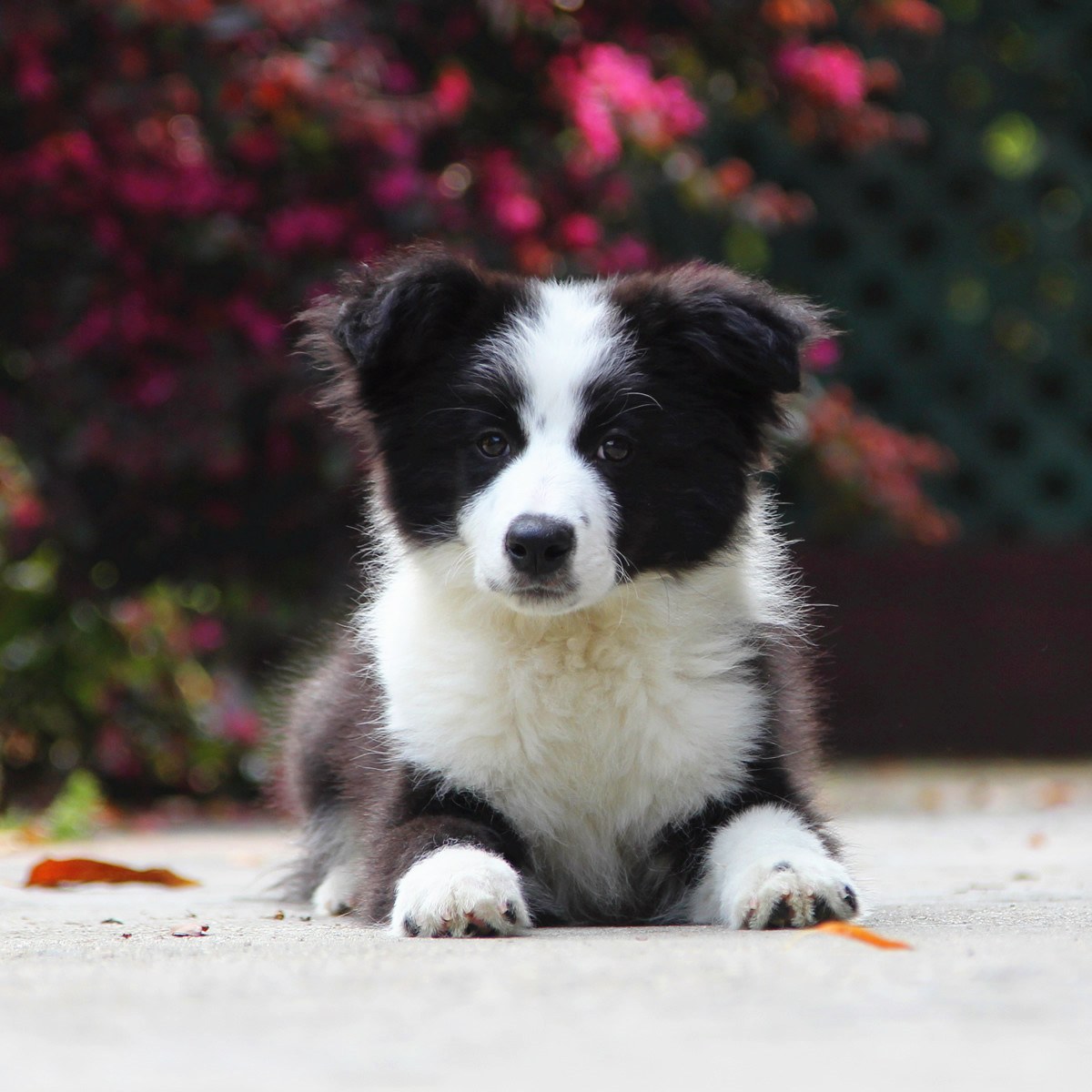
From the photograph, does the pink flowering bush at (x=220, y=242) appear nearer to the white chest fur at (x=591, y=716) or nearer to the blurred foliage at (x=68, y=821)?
the blurred foliage at (x=68, y=821)

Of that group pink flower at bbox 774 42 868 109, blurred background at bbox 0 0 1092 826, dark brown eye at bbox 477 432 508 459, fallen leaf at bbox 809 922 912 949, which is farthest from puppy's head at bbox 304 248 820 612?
pink flower at bbox 774 42 868 109

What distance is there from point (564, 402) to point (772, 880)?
41.0 inches

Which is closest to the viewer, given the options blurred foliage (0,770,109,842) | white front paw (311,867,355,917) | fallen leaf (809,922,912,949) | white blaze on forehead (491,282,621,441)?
fallen leaf (809,922,912,949)

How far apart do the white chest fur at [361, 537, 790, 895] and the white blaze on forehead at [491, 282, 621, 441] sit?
0.38 m

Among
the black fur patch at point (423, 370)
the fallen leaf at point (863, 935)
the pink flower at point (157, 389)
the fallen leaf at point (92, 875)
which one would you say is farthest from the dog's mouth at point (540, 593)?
the pink flower at point (157, 389)

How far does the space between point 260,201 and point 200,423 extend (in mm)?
912

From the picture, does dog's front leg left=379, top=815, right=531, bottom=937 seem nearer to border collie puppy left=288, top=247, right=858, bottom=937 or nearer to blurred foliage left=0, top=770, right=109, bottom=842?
border collie puppy left=288, top=247, right=858, bottom=937

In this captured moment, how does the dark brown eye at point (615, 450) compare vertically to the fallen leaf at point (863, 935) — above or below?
above

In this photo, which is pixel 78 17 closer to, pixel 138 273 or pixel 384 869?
pixel 138 273

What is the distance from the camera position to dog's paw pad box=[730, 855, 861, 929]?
3.07 metres

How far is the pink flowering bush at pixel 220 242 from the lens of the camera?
20.4 ft

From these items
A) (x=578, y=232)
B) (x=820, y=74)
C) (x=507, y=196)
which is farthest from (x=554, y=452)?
(x=820, y=74)

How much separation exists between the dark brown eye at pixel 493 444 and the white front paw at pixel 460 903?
0.87 m

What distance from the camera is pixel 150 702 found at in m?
7.13
